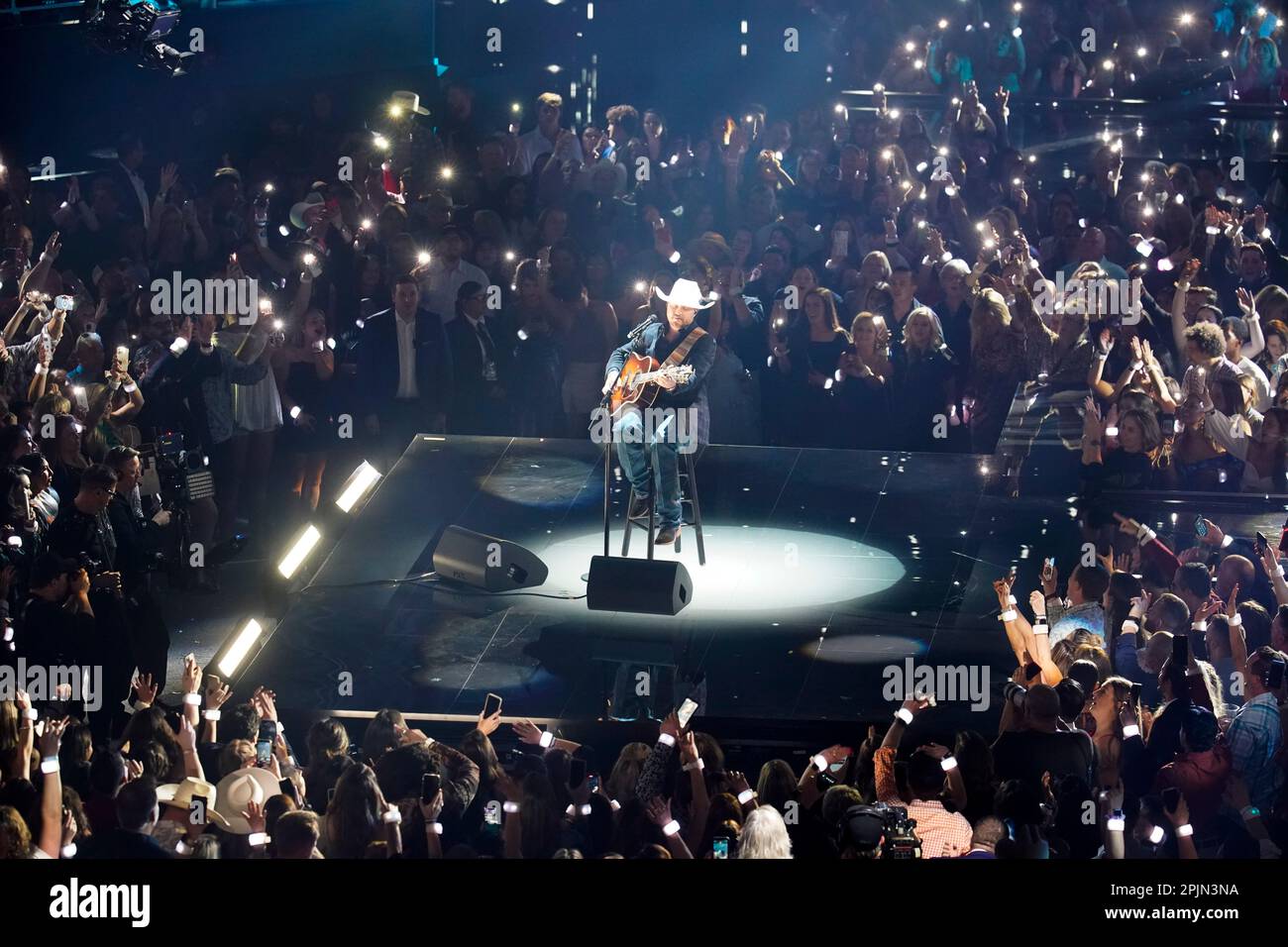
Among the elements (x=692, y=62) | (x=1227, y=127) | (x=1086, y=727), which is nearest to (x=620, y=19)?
(x=692, y=62)

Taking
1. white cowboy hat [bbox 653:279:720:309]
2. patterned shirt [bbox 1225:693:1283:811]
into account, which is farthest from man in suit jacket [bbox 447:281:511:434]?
patterned shirt [bbox 1225:693:1283:811]

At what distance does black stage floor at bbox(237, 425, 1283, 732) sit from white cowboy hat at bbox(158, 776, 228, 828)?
1.36m

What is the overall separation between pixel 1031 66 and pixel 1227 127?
1.53 meters

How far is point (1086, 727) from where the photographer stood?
7867mm

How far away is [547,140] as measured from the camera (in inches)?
521

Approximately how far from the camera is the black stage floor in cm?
884

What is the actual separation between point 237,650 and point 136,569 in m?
0.64

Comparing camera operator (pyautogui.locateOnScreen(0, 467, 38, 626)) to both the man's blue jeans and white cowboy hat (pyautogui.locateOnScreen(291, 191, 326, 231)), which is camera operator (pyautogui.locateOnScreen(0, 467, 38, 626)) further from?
white cowboy hat (pyautogui.locateOnScreen(291, 191, 326, 231))

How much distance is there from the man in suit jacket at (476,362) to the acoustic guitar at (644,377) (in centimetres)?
146

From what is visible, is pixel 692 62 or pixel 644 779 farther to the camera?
pixel 692 62

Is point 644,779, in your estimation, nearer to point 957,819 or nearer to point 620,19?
point 957,819

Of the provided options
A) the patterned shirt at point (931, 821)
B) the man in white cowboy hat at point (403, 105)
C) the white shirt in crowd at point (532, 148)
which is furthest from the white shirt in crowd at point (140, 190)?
the patterned shirt at point (931, 821)

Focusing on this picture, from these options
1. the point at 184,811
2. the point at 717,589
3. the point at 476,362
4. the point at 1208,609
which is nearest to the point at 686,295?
the point at 717,589
